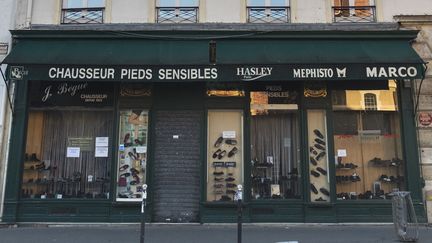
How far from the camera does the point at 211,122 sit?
11.0m

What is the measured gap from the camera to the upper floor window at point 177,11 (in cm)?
1116

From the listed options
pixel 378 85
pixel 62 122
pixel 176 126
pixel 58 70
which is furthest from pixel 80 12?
pixel 378 85

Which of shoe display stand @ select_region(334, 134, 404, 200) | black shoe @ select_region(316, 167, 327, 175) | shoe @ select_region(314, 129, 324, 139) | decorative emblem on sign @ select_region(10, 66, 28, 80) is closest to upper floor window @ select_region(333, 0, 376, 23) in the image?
shoe @ select_region(314, 129, 324, 139)

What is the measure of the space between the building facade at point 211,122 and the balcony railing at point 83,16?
3cm

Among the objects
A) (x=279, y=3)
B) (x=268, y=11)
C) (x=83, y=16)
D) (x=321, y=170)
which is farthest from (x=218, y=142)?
(x=83, y=16)

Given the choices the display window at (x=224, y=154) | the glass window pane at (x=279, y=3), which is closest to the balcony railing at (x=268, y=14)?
the glass window pane at (x=279, y=3)

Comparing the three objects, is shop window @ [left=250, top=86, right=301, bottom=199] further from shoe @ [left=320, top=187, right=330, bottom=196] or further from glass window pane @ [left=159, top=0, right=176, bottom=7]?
glass window pane @ [left=159, top=0, right=176, bottom=7]

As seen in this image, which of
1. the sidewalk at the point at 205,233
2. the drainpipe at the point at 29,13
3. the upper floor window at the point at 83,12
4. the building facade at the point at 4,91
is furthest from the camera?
the upper floor window at the point at 83,12

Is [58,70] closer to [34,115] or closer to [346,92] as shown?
[34,115]

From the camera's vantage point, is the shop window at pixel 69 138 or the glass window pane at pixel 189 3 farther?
the glass window pane at pixel 189 3

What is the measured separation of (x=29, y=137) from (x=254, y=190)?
→ 225 inches

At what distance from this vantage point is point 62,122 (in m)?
11.1

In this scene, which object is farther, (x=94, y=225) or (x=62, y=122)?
(x=62, y=122)

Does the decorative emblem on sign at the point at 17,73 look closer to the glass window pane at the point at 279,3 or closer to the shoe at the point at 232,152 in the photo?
the shoe at the point at 232,152
